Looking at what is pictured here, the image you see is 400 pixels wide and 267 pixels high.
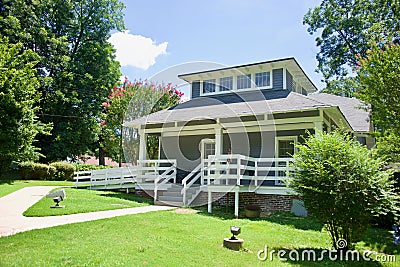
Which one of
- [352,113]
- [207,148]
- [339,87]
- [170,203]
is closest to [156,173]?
[170,203]

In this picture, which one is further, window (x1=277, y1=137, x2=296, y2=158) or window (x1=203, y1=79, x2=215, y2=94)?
window (x1=203, y1=79, x2=215, y2=94)

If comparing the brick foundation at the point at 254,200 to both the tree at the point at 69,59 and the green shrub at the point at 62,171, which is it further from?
the tree at the point at 69,59

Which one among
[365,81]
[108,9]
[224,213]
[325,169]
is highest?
[108,9]

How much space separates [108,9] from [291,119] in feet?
77.6

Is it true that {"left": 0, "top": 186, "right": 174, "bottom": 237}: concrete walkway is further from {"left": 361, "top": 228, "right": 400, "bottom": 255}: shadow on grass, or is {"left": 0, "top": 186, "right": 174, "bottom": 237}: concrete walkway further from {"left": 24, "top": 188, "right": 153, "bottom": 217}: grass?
{"left": 361, "top": 228, "right": 400, "bottom": 255}: shadow on grass

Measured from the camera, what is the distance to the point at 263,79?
48.4 feet

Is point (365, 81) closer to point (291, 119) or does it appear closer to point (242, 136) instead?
point (291, 119)

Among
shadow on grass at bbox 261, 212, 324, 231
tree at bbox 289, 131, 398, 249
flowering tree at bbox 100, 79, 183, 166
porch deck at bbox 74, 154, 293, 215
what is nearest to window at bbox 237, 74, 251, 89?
porch deck at bbox 74, 154, 293, 215

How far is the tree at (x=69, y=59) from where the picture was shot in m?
24.0

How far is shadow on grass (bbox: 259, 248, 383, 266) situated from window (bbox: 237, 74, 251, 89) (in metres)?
10.1

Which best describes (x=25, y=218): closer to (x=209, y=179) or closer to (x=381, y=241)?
(x=209, y=179)

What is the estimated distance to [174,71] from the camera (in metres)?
11.9

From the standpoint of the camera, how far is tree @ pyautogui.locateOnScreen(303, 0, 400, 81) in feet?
76.5

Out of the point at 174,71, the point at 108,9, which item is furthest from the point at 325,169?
the point at 108,9
